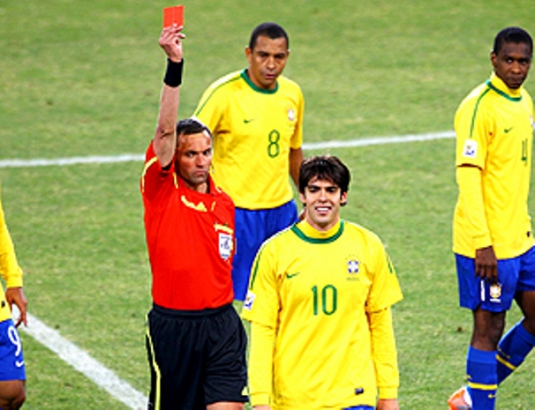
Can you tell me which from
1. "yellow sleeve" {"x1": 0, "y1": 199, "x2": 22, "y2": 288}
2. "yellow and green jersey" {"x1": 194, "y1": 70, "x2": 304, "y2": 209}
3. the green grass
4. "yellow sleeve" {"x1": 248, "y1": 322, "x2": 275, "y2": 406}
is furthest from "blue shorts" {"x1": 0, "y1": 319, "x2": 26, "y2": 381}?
"yellow and green jersey" {"x1": 194, "y1": 70, "x2": 304, "y2": 209}

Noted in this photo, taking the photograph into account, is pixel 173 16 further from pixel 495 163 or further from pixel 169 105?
pixel 495 163

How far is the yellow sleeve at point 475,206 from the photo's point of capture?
246 inches

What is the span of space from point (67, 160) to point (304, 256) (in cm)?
715

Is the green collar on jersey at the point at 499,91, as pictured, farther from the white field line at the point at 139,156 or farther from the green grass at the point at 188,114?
the white field line at the point at 139,156

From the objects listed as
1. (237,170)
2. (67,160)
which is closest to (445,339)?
(237,170)

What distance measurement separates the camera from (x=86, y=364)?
7414 mm

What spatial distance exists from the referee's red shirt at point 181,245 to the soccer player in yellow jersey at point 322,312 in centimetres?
42

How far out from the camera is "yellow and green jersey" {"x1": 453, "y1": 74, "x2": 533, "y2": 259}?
20.6 ft

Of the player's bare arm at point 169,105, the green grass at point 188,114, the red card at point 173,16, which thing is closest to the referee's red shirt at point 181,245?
the player's bare arm at point 169,105

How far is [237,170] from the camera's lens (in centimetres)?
732

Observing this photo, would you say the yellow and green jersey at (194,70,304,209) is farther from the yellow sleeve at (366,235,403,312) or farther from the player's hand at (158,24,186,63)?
the yellow sleeve at (366,235,403,312)

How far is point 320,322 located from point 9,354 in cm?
168

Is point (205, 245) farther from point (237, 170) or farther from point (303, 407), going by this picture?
point (237, 170)

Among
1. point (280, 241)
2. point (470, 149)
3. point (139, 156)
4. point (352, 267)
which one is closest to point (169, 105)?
point (280, 241)
